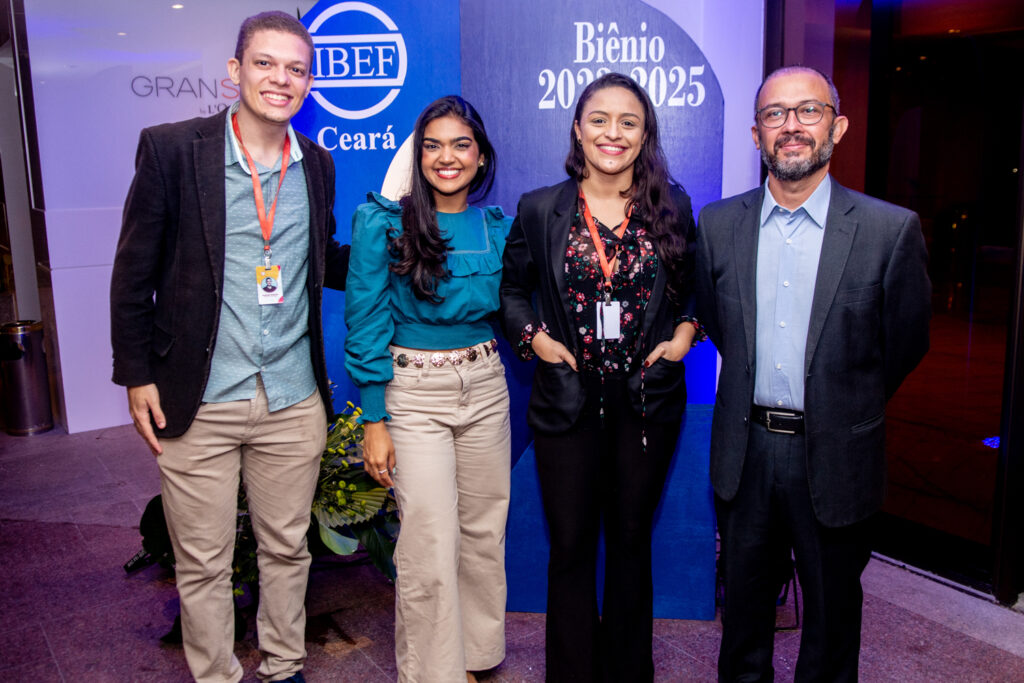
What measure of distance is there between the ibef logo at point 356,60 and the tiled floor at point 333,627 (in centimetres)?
196

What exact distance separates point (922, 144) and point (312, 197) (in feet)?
10.7

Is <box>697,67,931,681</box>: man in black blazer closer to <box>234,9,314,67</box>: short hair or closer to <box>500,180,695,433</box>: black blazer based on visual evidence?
<box>500,180,695,433</box>: black blazer

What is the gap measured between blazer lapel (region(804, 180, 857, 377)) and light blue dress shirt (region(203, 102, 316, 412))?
1427 millimetres

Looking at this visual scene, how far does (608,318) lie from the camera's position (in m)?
2.38

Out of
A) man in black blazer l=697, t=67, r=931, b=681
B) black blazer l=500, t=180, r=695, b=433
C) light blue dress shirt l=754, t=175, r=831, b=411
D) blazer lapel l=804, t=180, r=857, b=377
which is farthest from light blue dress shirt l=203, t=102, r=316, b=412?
blazer lapel l=804, t=180, r=857, b=377

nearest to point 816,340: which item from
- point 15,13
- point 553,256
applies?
point 553,256

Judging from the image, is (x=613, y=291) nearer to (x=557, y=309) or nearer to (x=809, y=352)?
(x=557, y=309)

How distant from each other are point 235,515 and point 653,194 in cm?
156

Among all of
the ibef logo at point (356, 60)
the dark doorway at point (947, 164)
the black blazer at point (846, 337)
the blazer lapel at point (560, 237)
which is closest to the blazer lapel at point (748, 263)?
the black blazer at point (846, 337)

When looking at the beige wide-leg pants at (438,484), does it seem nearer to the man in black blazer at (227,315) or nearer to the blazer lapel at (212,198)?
the man in black blazer at (227,315)

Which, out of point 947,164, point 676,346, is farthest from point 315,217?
point 947,164

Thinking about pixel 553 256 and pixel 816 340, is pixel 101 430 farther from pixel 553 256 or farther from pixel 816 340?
pixel 816 340

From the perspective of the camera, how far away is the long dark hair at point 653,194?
242cm

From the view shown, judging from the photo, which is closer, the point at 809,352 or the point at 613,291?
the point at 809,352
